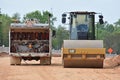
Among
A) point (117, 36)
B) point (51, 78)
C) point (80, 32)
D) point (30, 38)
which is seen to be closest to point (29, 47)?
point (30, 38)

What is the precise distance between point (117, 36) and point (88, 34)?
4275 inches

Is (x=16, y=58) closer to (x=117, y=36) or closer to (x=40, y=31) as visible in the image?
(x=40, y=31)

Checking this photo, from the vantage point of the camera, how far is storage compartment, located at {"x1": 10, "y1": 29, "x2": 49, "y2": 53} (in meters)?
35.2

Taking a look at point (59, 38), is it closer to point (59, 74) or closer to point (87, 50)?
point (87, 50)

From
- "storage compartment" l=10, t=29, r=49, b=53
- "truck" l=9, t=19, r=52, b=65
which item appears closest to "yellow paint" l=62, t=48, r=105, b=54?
"truck" l=9, t=19, r=52, b=65

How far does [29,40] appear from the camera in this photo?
3556cm

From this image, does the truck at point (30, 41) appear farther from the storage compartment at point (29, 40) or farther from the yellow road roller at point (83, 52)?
the yellow road roller at point (83, 52)

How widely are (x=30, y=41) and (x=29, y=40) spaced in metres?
0.11

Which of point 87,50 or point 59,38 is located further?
point 59,38

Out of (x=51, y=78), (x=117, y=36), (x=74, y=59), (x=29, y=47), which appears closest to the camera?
(x=51, y=78)

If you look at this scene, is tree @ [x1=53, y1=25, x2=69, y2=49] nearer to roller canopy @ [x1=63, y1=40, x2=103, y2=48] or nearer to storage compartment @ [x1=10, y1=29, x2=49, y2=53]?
storage compartment @ [x1=10, y1=29, x2=49, y2=53]

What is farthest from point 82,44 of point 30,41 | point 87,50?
point 30,41

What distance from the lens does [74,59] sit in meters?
30.2

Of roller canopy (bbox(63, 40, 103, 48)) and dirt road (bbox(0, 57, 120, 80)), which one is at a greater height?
roller canopy (bbox(63, 40, 103, 48))
